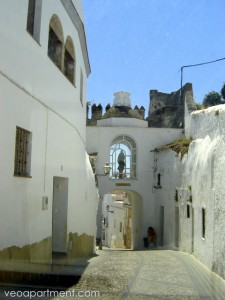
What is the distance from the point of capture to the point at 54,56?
9.05m

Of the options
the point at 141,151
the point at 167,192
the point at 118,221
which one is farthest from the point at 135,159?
the point at 118,221

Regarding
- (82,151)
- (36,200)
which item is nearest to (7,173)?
(36,200)

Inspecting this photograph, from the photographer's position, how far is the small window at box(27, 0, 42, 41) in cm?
725

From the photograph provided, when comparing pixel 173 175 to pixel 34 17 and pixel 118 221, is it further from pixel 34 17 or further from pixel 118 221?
pixel 118 221

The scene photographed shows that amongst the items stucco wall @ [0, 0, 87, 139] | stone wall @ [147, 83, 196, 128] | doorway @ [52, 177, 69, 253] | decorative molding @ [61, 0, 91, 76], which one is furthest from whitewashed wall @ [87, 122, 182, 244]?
doorway @ [52, 177, 69, 253]

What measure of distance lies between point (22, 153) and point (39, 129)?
866mm

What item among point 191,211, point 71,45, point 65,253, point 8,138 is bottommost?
point 65,253

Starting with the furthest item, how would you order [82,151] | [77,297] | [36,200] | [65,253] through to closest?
[82,151] < [65,253] < [36,200] < [77,297]

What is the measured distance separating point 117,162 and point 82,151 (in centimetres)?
941

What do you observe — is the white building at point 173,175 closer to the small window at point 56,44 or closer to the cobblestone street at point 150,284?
the cobblestone street at point 150,284

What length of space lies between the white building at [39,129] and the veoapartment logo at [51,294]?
71cm

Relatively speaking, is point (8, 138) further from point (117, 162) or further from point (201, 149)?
point (117, 162)

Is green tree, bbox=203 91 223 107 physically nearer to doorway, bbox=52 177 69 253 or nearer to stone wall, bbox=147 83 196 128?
stone wall, bbox=147 83 196 128

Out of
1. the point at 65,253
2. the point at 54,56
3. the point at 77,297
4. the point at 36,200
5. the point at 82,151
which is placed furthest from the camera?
the point at 82,151
